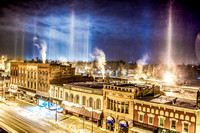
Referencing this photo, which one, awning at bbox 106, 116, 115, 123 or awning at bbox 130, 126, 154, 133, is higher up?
awning at bbox 106, 116, 115, 123

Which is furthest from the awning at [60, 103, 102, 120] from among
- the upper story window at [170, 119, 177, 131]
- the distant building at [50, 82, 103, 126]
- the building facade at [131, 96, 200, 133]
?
the upper story window at [170, 119, 177, 131]

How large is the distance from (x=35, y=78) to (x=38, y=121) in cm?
1870

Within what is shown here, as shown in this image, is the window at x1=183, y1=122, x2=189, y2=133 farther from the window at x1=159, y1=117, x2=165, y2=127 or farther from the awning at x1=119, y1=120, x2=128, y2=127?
the awning at x1=119, y1=120, x2=128, y2=127

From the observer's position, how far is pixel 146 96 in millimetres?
30438

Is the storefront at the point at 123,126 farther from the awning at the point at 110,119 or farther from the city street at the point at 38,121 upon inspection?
the city street at the point at 38,121

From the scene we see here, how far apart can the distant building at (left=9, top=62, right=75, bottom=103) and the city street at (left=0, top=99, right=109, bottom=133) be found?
5.89 meters

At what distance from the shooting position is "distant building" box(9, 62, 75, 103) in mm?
45500

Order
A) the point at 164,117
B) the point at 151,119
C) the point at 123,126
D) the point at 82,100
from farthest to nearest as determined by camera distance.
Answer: the point at 82,100, the point at 123,126, the point at 151,119, the point at 164,117

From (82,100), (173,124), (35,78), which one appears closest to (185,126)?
(173,124)

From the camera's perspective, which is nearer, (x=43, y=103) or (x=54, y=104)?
(x=54, y=104)

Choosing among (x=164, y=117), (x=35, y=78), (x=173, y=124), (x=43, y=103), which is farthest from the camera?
(x=35, y=78)

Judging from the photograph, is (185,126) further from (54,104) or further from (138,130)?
(54,104)

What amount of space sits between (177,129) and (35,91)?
42960 millimetres

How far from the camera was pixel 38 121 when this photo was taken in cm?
3497
